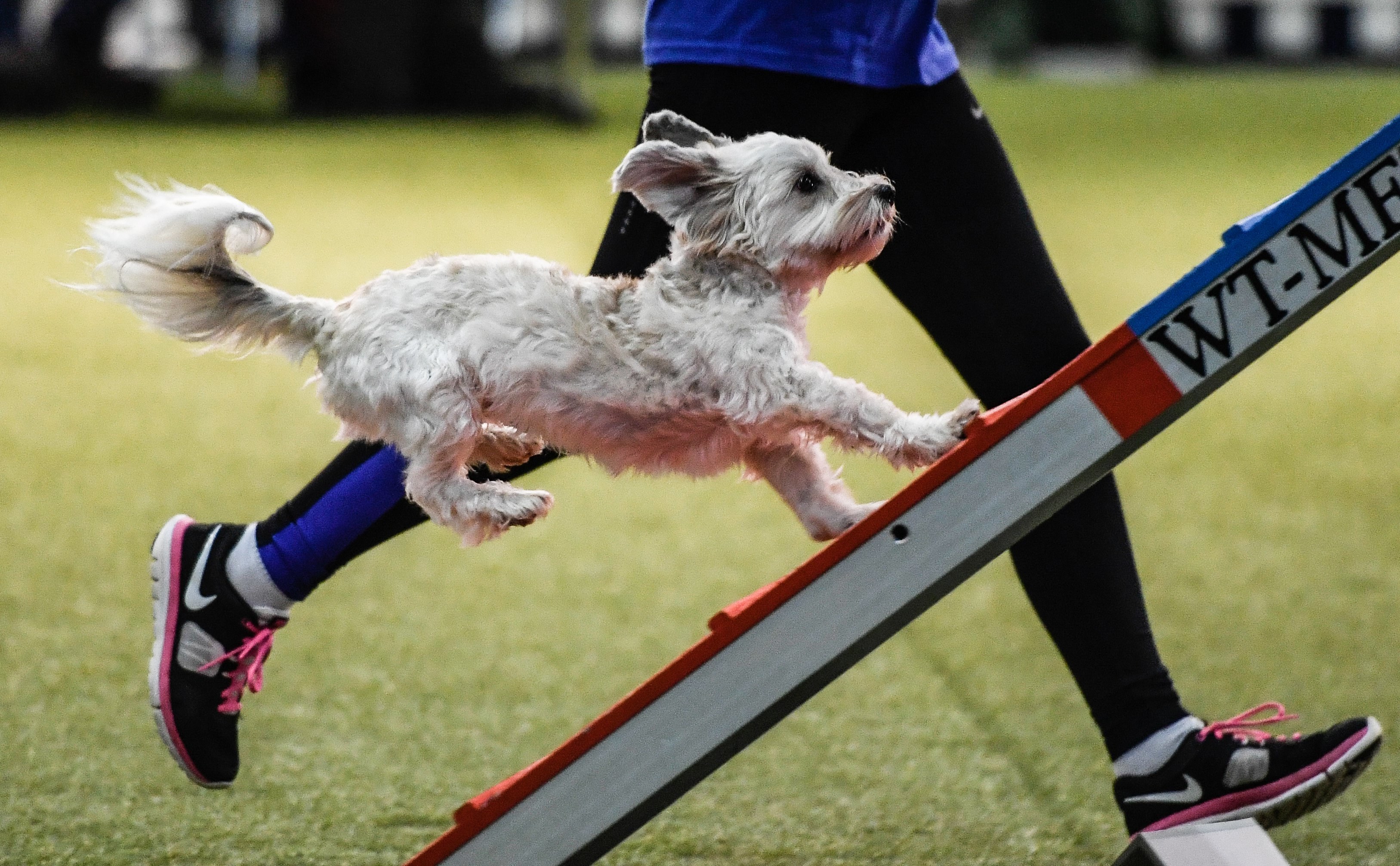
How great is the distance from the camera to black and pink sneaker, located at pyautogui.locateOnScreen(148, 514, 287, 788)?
209 cm

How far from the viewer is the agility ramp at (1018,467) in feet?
5.10

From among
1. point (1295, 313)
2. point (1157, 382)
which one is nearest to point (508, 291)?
point (1157, 382)

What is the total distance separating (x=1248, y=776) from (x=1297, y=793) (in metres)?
0.06

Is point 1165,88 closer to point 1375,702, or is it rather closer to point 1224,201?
point 1224,201

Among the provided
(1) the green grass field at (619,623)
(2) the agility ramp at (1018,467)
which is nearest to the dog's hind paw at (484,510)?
(2) the agility ramp at (1018,467)

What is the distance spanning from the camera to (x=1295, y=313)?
1.56 meters

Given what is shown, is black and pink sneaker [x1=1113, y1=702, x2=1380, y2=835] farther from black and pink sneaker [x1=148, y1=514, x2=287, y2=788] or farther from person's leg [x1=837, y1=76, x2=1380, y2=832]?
black and pink sneaker [x1=148, y1=514, x2=287, y2=788]

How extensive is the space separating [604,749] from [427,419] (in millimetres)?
375

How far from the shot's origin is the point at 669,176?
61.9 inches

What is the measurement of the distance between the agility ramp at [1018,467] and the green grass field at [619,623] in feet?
2.42

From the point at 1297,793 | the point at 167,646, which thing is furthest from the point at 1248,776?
the point at 167,646

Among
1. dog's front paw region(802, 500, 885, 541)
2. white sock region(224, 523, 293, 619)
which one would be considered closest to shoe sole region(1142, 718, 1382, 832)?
dog's front paw region(802, 500, 885, 541)

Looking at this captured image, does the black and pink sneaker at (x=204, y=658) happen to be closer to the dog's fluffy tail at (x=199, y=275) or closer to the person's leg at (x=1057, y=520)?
the dog's fluffy tail at (x=199, y=275)

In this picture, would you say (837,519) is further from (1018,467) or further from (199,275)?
(199,275)
